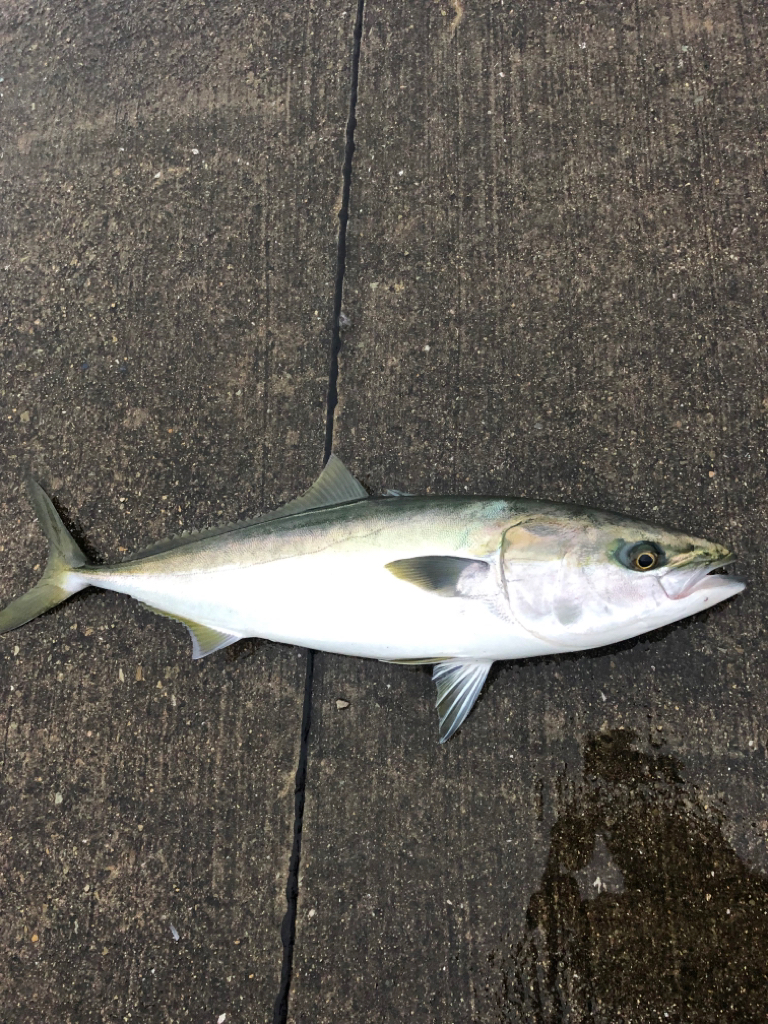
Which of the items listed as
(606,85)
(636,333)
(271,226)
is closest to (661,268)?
(636,333)

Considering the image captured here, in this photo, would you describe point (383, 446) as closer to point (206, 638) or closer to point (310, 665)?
point (310, 665)

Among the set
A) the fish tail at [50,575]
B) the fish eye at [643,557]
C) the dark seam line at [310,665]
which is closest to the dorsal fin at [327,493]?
the dark seam line at [310,665]

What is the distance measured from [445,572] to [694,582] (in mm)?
820

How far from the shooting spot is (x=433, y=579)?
220cm

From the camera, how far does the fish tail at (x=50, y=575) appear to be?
8.64 feet

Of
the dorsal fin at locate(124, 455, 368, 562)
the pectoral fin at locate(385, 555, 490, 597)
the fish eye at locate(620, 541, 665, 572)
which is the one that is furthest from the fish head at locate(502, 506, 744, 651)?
the dorsal fin at locate(124, 455, 368, 562)

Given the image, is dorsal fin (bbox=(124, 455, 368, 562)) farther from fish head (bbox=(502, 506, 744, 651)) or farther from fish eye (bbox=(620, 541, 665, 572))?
fish eye (bbox=(620, 541, 665, 572))

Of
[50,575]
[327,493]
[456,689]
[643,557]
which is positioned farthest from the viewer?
[50,575]

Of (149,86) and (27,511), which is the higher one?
(149,86)

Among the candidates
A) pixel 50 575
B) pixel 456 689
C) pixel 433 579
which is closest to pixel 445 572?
pixel 433 579

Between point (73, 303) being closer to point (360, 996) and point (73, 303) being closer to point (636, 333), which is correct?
point (636, 333)

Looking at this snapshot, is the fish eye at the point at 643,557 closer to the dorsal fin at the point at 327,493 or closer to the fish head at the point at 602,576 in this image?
the fish head at the point at 602,576

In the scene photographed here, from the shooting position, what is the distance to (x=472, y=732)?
8.04ft

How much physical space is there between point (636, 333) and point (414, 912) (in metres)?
2.42
